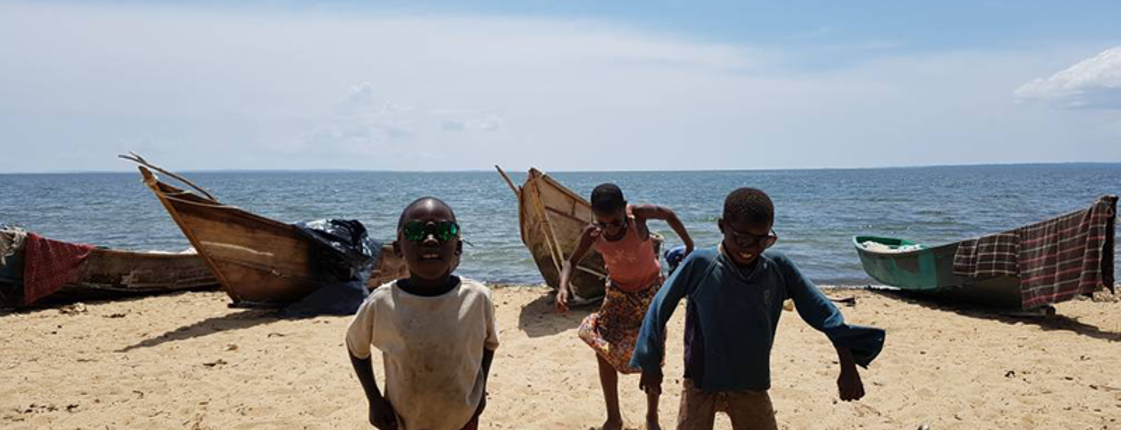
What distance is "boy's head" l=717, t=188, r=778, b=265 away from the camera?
271 centimetres

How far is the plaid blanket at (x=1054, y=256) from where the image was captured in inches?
292

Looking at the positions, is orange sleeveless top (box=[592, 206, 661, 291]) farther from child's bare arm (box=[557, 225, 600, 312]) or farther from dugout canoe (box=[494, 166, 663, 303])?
dugout canoe (box=[494, 166, 663, 303])

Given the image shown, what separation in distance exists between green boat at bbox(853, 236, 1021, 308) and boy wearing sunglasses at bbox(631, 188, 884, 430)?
22.2 ft

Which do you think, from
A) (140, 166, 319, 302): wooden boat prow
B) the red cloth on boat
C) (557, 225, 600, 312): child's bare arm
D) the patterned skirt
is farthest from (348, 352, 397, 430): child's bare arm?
the red cloth on boat

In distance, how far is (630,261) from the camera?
14.3 ft

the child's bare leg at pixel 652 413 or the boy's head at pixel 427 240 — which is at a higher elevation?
the boy's head at pixel 427 240

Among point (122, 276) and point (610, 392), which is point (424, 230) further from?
point (122, 276)

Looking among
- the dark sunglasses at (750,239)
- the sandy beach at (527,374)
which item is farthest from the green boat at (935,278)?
Answer: the dark sunglasses at (750,239)

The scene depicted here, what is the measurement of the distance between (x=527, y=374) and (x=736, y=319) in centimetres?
326

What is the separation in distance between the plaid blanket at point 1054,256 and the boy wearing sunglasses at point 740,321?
6.07 meters

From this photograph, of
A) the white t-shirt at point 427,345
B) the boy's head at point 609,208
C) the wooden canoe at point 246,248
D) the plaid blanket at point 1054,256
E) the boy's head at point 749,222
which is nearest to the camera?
the white t-shirt at point 427,345

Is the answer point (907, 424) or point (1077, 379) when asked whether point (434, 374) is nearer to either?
point (907, 424)

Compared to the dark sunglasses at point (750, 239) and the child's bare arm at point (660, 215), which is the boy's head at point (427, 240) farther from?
the child's bare arm at point (660, 215)

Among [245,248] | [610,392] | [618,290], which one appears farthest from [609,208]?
[245,248]
